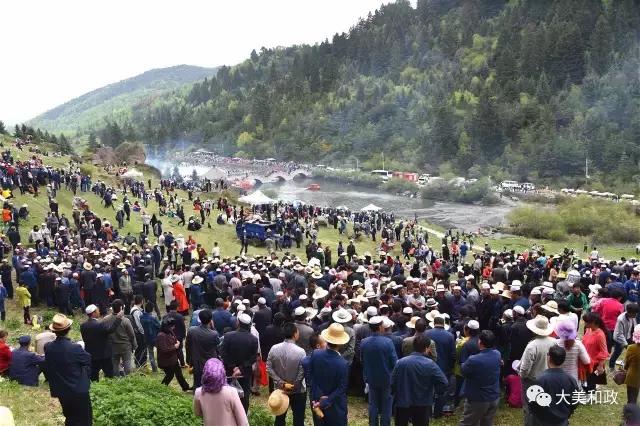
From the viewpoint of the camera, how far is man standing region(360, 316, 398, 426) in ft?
22.6

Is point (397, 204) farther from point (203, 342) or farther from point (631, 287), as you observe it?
point (203, 342)

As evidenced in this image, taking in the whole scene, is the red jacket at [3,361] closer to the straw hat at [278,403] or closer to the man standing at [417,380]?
the straw hat at [278,403]

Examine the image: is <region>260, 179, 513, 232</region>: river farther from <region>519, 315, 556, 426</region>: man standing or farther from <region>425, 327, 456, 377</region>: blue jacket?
<region>519, 315, 556, 426</region>: man standing

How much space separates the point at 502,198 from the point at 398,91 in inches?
2845

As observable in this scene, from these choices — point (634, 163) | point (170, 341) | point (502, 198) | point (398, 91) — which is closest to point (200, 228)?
point (170, 341)

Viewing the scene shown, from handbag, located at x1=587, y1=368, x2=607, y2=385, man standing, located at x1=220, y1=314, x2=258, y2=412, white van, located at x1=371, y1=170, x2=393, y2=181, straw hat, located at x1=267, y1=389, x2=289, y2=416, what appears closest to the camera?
straw hat, located at x1=267, y1=389, x2=289, y2=416

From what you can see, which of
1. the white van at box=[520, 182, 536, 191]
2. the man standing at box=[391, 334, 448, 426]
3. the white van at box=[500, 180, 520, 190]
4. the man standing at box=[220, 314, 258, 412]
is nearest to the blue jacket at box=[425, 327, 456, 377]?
the man standing at box=[391, 334, 448, 426]

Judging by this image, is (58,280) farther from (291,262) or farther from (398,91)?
(398,91)

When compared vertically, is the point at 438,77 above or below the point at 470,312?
above

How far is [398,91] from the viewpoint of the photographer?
481 feet

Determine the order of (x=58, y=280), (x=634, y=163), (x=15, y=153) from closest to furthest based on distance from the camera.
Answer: (x=58, y=280), (x=15, y=153), (x=634, y=163)

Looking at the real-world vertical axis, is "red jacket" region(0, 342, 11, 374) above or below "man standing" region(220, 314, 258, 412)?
below

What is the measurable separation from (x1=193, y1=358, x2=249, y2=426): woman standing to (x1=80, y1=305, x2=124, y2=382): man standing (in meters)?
4.32

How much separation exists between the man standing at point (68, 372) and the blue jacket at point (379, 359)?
3.30 metres
